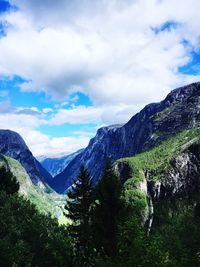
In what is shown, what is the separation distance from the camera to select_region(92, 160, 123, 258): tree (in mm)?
45688

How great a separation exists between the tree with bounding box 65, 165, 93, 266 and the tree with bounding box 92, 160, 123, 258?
12.2 feet

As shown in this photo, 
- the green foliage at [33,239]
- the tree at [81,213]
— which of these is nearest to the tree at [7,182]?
the green foliage at [33,239]

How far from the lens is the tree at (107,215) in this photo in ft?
150

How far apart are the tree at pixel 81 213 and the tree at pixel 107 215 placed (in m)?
3.71

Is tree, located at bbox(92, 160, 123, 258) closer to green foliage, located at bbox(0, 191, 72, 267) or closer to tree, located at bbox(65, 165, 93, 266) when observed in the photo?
tree, located at bbox(65, 165, 93, 266)

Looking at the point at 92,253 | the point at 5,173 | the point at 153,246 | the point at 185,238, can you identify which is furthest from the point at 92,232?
the point at 185,238

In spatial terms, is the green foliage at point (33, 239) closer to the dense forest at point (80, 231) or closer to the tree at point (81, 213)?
the dense forest at point (80, 231)

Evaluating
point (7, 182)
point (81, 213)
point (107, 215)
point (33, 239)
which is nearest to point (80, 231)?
point (81, 213)

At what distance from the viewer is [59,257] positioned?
53594mm

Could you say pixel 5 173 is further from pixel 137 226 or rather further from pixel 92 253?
pixel 137 226

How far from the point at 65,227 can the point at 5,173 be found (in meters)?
20.7

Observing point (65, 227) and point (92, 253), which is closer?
point (92, 253)

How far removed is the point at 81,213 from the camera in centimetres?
5756

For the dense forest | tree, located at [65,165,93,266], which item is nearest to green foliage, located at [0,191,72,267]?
the dense forest
